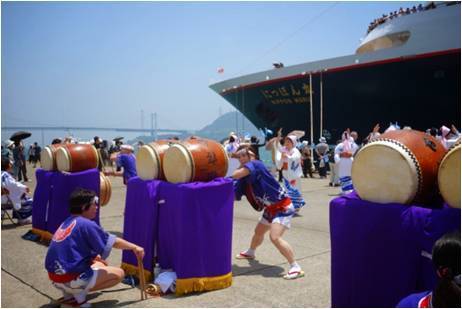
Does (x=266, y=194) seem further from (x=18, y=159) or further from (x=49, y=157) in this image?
(x=18, y=159)

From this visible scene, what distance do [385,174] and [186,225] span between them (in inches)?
72.8

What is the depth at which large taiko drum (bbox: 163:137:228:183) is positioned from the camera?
3910 mm

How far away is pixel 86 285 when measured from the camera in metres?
3.22

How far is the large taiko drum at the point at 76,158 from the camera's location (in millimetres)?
5633

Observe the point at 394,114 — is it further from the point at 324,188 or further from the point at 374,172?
the point at 374,172

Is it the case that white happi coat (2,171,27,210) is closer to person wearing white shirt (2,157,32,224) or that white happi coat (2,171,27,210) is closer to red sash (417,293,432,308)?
person wearing white shirt (2,157,32,224)

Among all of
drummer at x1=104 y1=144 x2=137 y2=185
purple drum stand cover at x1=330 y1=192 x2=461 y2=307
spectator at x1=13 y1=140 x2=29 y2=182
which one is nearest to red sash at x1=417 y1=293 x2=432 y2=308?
purple drum stand cover at x1=330 y1=192 x2=461 y2=307

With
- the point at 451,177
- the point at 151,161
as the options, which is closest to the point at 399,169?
the point at 451,177

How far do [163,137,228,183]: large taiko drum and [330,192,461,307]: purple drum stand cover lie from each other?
160 centimetres

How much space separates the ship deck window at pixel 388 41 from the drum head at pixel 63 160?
16549mm

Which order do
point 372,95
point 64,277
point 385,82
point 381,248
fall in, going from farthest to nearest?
1. point 372,95
2. point 385,82
3. point 64,277
4. point 381,248

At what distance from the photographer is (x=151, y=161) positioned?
168 inches

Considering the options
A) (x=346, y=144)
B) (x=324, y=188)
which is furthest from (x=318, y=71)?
(x=346, y=144)

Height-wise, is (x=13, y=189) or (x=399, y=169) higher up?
(x=399, y=169)
